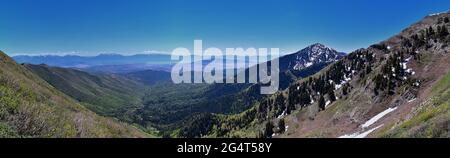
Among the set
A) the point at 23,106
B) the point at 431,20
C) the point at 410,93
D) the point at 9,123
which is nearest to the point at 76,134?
the point at 23,106

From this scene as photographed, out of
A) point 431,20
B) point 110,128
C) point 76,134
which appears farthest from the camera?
point 431,20

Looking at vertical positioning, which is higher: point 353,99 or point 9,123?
point 9,123

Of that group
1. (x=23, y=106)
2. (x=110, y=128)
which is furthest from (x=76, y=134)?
(x=110, y=128)

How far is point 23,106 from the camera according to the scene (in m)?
19.6

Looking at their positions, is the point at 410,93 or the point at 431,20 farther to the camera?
the point at 431,20
